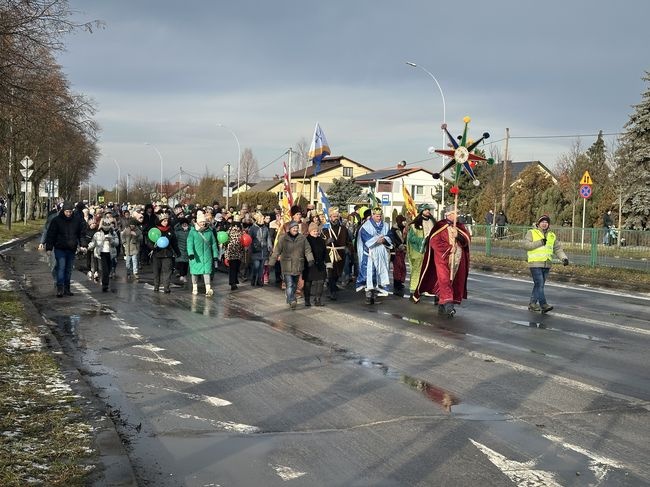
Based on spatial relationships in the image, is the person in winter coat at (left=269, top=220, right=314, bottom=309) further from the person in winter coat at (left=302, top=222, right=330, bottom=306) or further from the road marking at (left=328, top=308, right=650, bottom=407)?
the road marking at (left=328, top=308, right=650, bottom=407)

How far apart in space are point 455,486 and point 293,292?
386 inches

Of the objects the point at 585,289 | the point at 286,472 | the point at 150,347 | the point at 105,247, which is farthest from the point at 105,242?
the point at 286,472

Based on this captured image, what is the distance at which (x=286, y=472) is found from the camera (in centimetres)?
545

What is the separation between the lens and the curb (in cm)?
499

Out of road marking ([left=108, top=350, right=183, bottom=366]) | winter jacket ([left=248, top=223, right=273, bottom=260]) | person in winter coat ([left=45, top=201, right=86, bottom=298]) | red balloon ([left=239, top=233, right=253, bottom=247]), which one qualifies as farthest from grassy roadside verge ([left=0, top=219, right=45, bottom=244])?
road marking ([left=108, top=350, right=183, bottom=366])

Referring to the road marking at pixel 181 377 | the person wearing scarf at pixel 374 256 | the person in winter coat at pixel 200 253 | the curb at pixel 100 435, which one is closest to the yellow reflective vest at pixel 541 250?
the person wearing scarf at pixel 374 256

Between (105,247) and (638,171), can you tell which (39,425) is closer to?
(105,247)

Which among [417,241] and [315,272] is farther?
[417,241]

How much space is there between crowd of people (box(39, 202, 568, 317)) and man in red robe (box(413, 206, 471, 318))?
0.7 inches

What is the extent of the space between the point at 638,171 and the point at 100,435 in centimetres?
3650

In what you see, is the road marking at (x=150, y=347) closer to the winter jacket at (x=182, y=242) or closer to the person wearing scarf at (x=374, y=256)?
the person wearing scarf at (x=374, y=256)

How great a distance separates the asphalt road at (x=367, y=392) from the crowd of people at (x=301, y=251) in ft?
2.60

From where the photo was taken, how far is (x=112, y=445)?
223 inches

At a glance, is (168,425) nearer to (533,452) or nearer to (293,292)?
(533,452)
